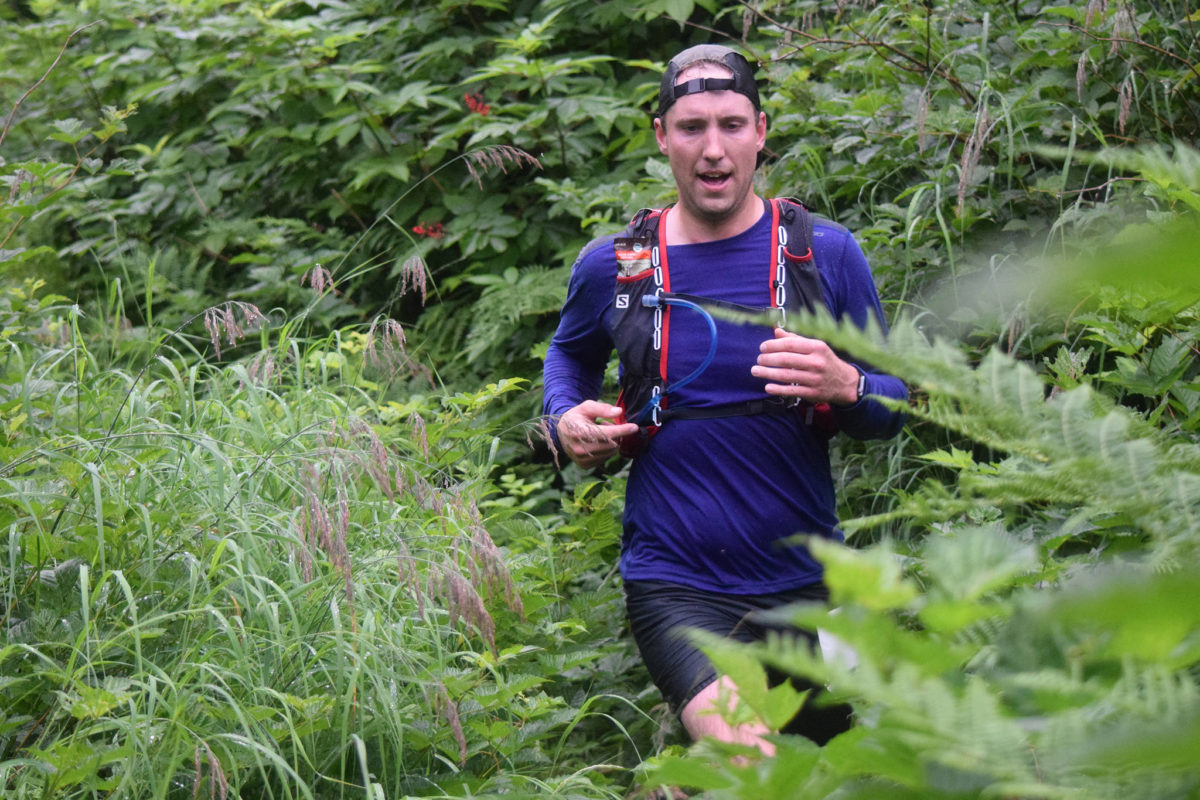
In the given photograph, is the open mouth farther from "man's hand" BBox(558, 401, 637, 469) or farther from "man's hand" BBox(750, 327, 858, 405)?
"man's hand" BBox(558, 401, 637, 469)

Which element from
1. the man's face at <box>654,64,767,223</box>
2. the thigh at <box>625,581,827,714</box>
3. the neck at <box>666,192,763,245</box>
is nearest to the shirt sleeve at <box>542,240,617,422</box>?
the neck at <box>666,192,763,245</box>

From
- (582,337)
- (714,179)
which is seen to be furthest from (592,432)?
(714,179)

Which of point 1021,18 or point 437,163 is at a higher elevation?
point 1021,18

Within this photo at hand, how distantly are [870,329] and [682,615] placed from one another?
232 centimetres

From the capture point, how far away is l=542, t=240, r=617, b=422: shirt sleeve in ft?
11.3

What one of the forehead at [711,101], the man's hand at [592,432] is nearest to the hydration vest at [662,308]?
the man's hand at [592,432]

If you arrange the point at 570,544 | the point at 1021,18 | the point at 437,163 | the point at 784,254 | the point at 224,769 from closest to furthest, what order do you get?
the point at 224,769
the point at 784,254
the point at 570,544
the point at 1021,18
the point at 437,163

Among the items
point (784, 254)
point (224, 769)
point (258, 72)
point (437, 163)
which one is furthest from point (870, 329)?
point (258, 72)

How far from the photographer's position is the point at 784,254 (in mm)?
3199

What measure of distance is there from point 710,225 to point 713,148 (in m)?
0.22

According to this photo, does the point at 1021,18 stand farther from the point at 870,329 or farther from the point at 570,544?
the point at 870,329

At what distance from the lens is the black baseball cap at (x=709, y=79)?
3.26m

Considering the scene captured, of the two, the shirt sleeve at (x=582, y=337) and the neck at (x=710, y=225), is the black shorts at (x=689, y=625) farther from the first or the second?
the neck at (x=710, y=225)

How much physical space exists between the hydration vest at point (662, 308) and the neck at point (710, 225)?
45 mm
